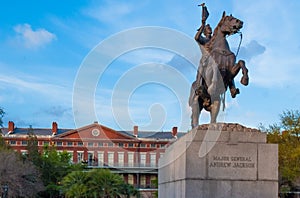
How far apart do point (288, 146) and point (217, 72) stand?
3870cm

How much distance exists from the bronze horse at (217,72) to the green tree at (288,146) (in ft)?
117

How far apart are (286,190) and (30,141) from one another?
39472 millimetres

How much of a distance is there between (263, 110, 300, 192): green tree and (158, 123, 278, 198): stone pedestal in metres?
36.6

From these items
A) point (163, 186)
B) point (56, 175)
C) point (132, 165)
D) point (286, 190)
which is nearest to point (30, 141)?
point (56, 175)

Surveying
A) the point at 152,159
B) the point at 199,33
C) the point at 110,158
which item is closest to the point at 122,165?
the point at 110,158

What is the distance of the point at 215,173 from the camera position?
12.1 meters

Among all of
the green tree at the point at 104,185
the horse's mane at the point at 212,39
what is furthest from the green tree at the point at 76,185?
the horse's mane at the point at 212,39

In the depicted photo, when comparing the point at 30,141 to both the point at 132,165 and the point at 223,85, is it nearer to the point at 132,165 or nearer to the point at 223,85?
the point at 132,165

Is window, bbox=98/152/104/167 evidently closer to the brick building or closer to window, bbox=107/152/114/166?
the brick building

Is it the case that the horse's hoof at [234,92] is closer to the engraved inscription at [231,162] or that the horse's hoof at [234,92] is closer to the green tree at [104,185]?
the engraved inscription at [231,162]

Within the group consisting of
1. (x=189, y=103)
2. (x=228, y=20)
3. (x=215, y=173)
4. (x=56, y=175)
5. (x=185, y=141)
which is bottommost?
(x=56, y=175)

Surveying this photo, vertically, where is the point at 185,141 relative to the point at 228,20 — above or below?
below

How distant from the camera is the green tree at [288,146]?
4839cm

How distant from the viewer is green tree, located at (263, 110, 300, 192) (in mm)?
48394
